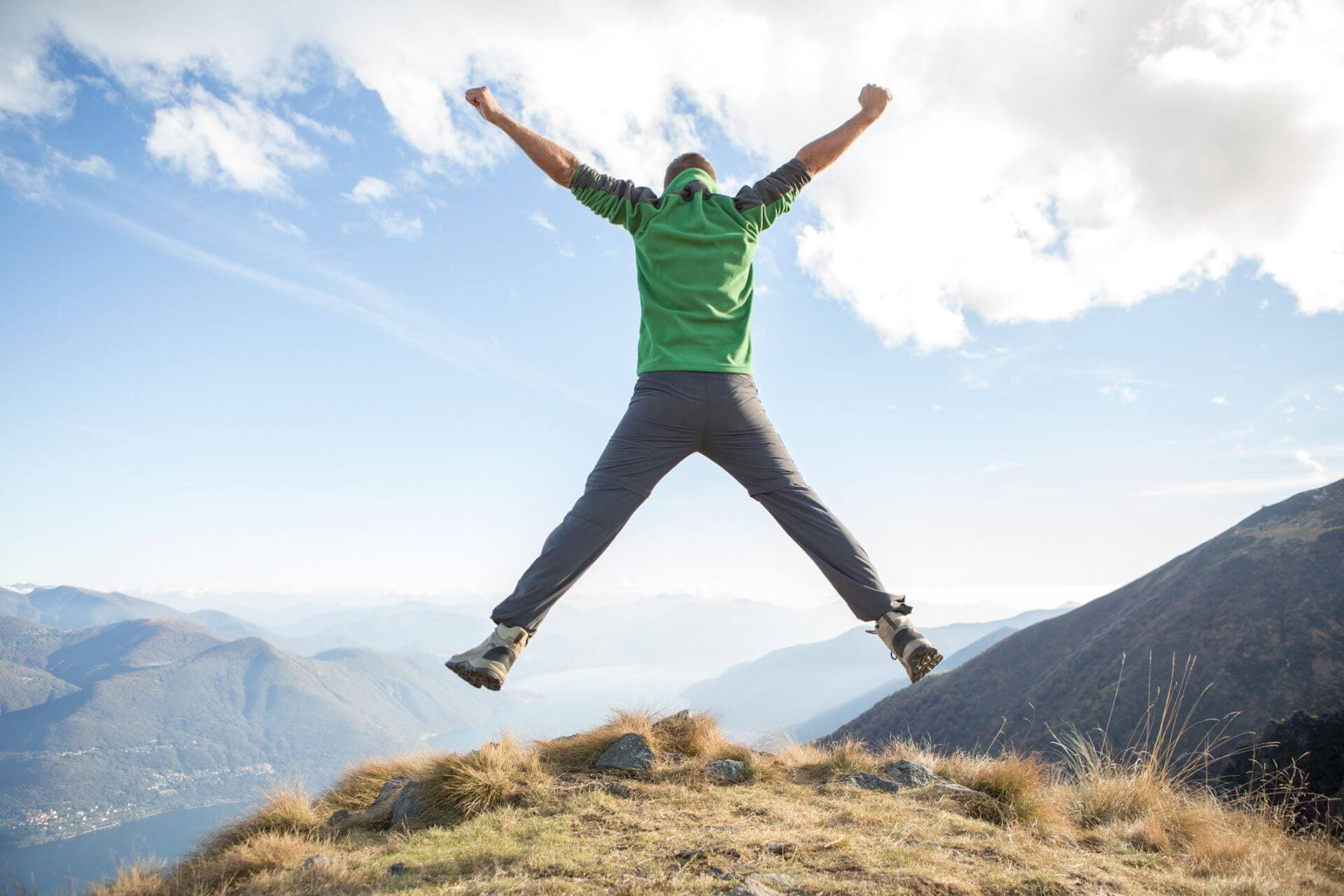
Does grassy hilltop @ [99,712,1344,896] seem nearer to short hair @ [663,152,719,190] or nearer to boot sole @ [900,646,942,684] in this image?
boot sole @ [900,646,942,684]

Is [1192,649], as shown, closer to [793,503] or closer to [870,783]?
[870,783]

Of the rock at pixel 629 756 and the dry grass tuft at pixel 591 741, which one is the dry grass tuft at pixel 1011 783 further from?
the dry grass tuft at pixel 591 741

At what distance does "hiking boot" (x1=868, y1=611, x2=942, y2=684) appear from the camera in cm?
309

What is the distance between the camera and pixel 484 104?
362cm

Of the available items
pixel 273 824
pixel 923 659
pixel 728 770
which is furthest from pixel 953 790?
pixel 273 824

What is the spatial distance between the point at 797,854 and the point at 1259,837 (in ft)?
9.41

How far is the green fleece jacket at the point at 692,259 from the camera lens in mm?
3463

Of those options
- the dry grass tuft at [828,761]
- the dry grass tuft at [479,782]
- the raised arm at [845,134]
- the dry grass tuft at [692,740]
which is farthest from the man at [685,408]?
the dry grass tuft at [692,740]

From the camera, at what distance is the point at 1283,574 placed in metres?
79.0

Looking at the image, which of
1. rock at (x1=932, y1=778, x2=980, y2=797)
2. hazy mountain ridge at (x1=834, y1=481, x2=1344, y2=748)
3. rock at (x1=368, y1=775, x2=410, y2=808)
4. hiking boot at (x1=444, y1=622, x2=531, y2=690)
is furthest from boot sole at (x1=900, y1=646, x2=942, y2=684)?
hazy mountain ridge at (x1=834, y1=481, x2=1344, y2=748)

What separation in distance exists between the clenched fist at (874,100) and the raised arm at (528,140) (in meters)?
1.79

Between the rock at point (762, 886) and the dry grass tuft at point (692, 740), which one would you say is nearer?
the rock at point (762, 886)

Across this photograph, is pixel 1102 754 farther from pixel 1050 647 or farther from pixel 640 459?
pixel 1050 647

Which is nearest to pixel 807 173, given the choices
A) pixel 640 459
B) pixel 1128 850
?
pixel 640 459
